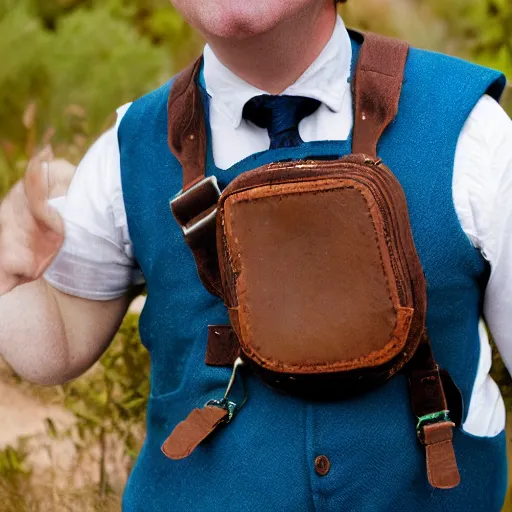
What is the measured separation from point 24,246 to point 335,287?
0.40m

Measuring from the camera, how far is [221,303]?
128cm

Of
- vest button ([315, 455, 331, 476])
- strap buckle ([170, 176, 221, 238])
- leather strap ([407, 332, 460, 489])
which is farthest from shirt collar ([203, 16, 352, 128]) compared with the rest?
vest button ([315, 455, 331, 476])

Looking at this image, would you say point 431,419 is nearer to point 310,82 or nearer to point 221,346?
point 221,346

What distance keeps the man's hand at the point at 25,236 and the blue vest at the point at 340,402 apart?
147mm

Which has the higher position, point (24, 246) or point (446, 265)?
point (24, 246)

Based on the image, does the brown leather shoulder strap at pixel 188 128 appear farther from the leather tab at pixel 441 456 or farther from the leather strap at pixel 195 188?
the leather tab at pixel 441 456

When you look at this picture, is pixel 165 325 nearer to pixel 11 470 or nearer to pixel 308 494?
pixel 308 494

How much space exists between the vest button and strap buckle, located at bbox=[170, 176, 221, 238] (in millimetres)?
334

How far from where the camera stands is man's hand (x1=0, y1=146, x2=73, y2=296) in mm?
1172

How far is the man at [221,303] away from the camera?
1186mm

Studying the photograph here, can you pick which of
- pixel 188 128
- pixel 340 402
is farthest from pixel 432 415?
pixel 188 128

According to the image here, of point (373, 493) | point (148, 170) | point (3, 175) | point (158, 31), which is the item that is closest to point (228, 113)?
point (148, 170)

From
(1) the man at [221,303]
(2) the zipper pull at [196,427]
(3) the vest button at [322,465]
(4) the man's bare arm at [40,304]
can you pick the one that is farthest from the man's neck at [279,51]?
(3) the vest button at [322,465]

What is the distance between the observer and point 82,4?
14.6 ft
